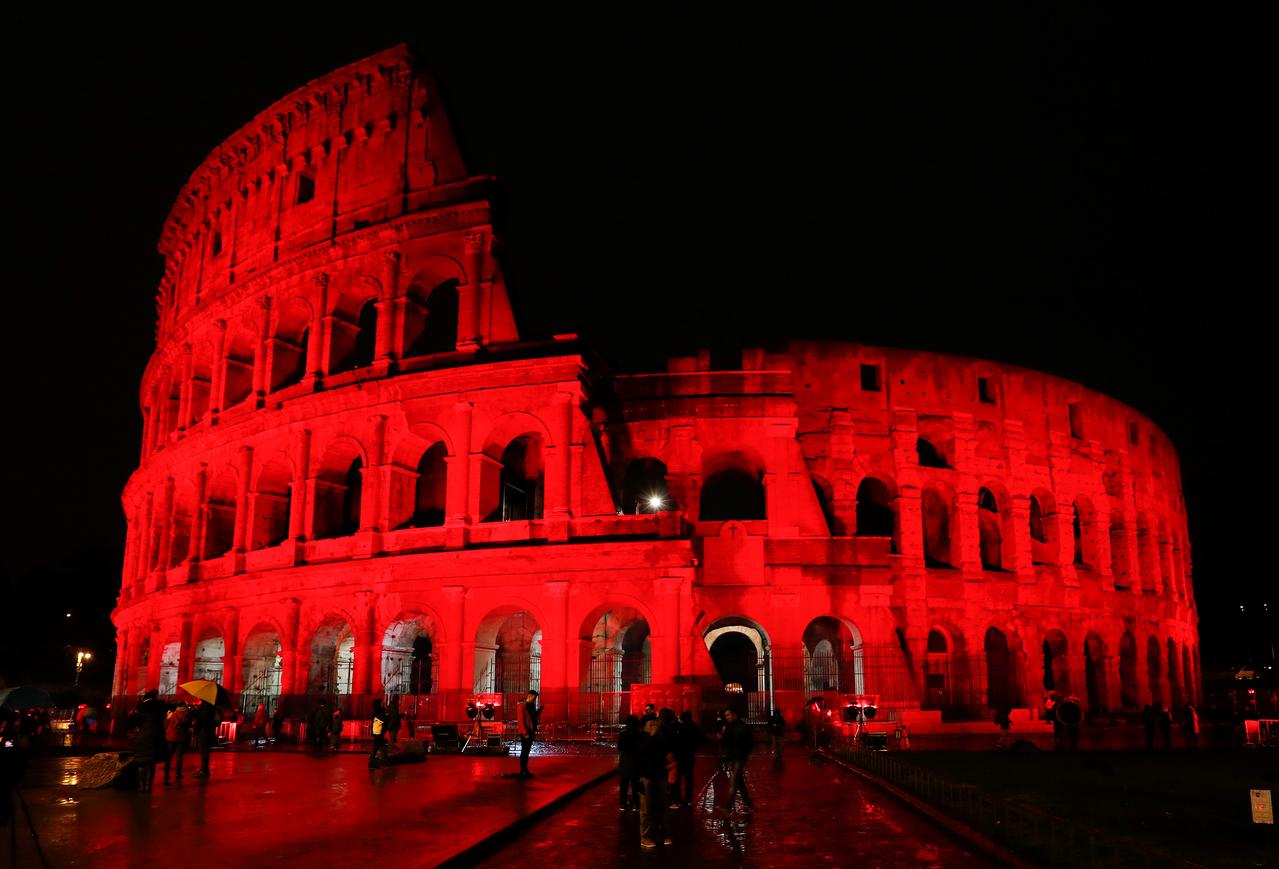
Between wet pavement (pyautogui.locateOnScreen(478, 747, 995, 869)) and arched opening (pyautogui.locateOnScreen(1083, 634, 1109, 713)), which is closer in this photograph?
wet pavement (pyautogui.locateOnScreen(478, 747, 995, 869))

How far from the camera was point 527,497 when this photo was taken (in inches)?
1233

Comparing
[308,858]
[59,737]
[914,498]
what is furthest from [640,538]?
[308,858]

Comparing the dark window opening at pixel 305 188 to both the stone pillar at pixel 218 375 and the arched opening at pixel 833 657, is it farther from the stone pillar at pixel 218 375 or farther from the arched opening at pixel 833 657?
the arched opening at pixel 833 657

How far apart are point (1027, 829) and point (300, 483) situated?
23.1 m

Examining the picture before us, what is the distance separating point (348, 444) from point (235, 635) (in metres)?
6.24

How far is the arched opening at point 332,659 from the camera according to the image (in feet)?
93.2

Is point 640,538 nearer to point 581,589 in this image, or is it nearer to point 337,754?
point 581,589

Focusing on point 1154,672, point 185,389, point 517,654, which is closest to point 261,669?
point 517,654

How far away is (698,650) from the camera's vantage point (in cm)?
2533

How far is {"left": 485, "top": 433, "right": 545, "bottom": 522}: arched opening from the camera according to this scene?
30.5m

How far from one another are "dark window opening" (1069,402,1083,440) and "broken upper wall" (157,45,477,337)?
21.5m

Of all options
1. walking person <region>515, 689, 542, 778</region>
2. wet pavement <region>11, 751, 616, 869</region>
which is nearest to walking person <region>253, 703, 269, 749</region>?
wet pavement <region>11, 751, 616, 869</region>

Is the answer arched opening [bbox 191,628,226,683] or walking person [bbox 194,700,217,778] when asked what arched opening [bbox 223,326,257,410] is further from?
walking person [bbox 194,700,217,778]

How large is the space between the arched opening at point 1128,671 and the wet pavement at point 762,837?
25123 mm
